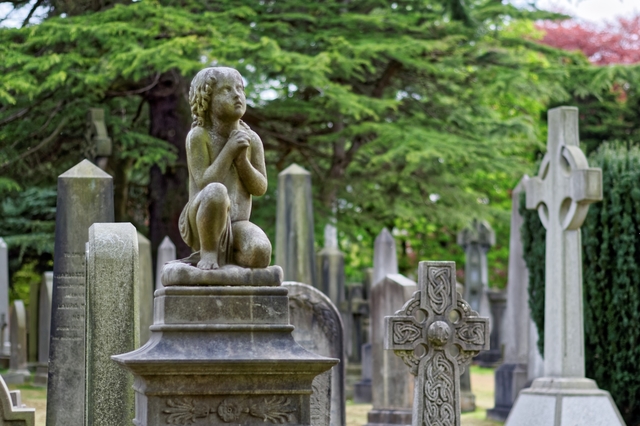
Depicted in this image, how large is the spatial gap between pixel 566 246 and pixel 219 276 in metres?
5.43

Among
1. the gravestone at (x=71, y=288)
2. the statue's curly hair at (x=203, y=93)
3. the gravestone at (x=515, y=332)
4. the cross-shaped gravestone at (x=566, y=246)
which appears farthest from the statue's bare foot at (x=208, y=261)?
the gravestone at (x=515, y=332)

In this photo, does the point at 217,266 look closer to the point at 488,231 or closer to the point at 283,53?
the point at 283,53

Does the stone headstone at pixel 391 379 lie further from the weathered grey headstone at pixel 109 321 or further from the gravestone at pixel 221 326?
the gravestone at pixel 221 326

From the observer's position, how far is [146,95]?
18.2 m

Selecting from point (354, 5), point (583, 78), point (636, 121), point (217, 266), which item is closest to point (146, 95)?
point (354, 5)

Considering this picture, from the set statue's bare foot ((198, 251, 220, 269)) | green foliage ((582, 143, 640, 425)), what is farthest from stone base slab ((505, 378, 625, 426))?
statue's bare foot ((198, 251, 220, 269))

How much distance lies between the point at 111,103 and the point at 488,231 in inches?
484

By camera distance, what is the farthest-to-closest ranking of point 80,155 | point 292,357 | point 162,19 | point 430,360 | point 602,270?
point 80,155
point 162,19
point 602,270
point 430,360
point 292,357

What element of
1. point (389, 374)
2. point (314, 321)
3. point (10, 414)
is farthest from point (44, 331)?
point (10, 414)

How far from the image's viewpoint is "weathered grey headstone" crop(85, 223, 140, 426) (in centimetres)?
838

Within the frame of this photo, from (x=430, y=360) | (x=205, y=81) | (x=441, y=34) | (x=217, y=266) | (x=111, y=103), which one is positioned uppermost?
(x=441, y=34)

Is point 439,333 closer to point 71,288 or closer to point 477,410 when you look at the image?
point 71,288

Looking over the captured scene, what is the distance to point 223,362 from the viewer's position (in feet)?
20.5

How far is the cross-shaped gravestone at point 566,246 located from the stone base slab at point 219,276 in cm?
497
